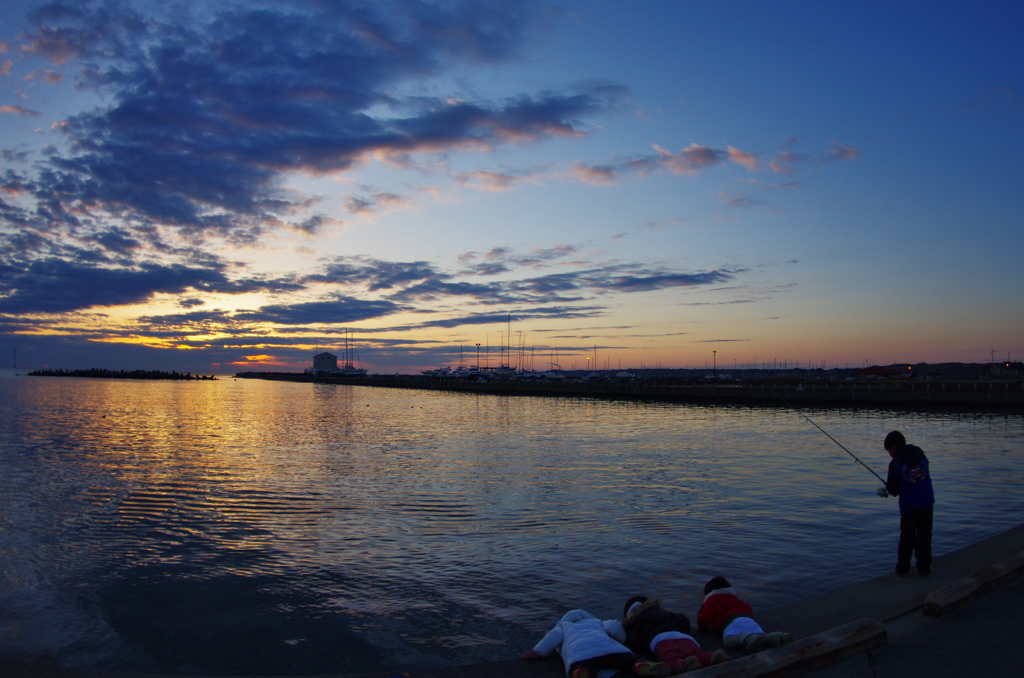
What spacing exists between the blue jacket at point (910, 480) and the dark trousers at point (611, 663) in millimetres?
4447

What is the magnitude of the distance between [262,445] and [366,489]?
13.3 metres

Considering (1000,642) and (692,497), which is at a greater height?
(1000,642)

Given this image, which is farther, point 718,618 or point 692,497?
point 692,497

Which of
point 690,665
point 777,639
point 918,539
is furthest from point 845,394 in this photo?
point 690,665

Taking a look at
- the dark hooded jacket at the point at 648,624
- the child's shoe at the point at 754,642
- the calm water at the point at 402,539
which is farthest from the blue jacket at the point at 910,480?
the dark hooded jacket at the point at 648,624

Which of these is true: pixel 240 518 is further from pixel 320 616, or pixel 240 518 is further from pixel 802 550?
pixel 802 550

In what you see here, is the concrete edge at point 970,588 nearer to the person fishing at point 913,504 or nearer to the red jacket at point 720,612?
the person fishing at point 913,504

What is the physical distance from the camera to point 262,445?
2809 cm

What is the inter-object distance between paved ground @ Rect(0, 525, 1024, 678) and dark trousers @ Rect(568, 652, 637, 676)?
0.42 m

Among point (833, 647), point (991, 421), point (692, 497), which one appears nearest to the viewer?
point (833, 647)

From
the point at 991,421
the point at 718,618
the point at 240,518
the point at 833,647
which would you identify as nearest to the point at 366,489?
the point at 240,518

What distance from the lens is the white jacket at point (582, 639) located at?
5.07 m

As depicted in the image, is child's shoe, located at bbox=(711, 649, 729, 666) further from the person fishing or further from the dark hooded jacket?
the person fishing

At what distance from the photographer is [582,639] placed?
525 cm
